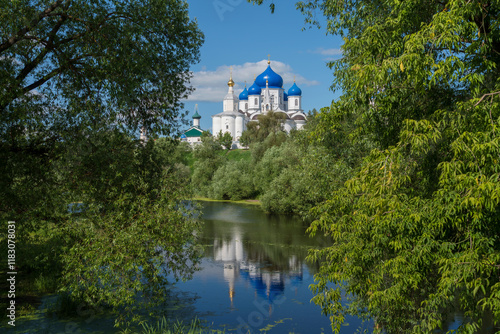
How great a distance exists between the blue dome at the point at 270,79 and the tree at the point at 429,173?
2245 inches

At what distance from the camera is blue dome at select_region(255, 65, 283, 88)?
Result: 2398 inches

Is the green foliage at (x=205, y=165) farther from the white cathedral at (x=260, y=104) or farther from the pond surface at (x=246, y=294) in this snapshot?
the white cathedral at (x=260, y=104)

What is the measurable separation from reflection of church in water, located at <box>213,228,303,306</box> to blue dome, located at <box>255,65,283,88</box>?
161 feet

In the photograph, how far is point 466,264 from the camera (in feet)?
11.3

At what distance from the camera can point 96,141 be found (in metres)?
6.28

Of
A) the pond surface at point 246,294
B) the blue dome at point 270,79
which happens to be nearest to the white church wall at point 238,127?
the blue dome at point 270,79

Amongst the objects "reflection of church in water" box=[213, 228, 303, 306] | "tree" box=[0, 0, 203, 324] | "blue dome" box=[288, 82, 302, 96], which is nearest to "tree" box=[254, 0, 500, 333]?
"tree" box=[0, 0, 203, 324]

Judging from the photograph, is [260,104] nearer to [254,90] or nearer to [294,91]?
[254,90]

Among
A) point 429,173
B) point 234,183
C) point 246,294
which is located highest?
point 234,183

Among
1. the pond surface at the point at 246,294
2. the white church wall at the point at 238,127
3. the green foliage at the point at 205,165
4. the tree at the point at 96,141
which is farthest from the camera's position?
the white church wall at the point at 238,127

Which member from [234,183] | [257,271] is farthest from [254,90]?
[257,271]

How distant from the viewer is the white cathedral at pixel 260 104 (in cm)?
5997

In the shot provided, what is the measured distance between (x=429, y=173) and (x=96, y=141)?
424cm

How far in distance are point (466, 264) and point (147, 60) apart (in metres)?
4.67
